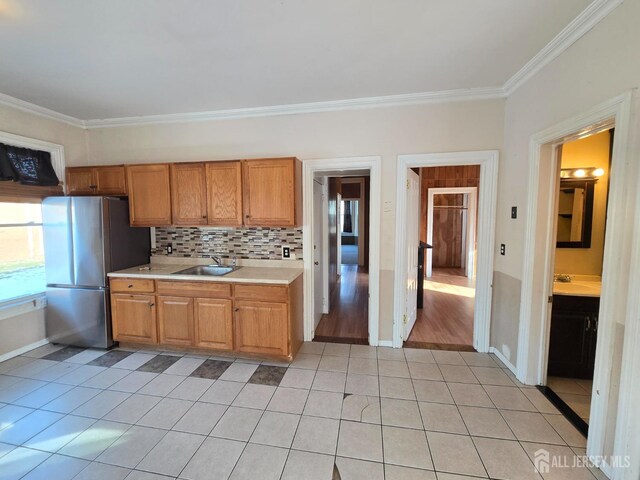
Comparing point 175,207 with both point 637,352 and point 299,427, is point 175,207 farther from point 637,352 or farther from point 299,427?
point 637,352

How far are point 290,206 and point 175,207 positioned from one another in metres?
1.30

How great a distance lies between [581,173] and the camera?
9.11 feet

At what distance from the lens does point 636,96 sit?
1.43 meters

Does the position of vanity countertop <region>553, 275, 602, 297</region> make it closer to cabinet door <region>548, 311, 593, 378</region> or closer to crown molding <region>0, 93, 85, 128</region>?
cabinet door <region>548, 311, 593, 378</region>

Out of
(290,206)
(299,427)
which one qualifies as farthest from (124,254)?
(299,427)

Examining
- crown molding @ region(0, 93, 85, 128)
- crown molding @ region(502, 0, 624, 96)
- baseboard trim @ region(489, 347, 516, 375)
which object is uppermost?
crown molding @ region(502, 0, 624, 96)

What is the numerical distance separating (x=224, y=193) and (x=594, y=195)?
3727 mm

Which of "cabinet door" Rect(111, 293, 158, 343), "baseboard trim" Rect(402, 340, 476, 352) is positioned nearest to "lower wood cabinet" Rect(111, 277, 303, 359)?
"cabinet door" Rect(111, 293, 158, 343)

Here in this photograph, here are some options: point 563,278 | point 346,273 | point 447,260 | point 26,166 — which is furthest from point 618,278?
point 447,260

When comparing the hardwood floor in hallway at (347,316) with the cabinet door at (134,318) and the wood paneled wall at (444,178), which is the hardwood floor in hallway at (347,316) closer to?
the cabinet door at (134,318)

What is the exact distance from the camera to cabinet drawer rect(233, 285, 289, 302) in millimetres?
2650

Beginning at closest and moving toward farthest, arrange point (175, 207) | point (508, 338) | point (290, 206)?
point (508, 338) < point (290, 206) < point (175, 207)

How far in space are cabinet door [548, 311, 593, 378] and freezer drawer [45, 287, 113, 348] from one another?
4356 millimetres

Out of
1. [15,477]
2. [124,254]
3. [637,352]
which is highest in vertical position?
[124,254]
